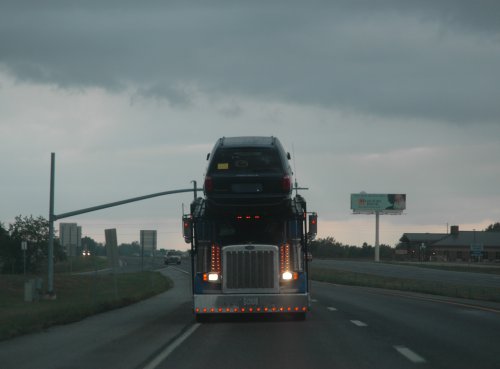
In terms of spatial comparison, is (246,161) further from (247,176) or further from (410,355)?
(410,355)

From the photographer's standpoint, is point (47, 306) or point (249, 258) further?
point (47, 306)

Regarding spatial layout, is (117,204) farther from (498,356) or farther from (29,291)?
(498,356)

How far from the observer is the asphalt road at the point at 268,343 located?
12.6 m

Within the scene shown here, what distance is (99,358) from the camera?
44.0ft

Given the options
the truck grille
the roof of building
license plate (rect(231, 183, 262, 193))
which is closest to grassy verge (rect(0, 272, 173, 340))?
the truck grille

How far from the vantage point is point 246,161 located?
2011 cm

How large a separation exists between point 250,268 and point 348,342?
4.73 meters

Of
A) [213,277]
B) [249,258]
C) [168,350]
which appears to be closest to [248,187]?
[249,258]

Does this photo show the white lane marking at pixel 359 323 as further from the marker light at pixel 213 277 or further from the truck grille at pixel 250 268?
the marker light at pixel 213 277

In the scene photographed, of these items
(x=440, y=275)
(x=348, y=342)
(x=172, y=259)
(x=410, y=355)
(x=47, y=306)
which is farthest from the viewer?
(x=172, y=259)

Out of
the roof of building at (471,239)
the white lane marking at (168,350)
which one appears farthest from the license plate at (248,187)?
the roof of building at (471,239)

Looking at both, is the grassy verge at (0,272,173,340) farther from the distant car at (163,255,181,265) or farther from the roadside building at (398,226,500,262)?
the roadside building at (398,226,500,262)

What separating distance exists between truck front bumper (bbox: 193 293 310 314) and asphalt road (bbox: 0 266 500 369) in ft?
1.33

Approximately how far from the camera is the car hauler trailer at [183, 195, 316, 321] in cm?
1966
